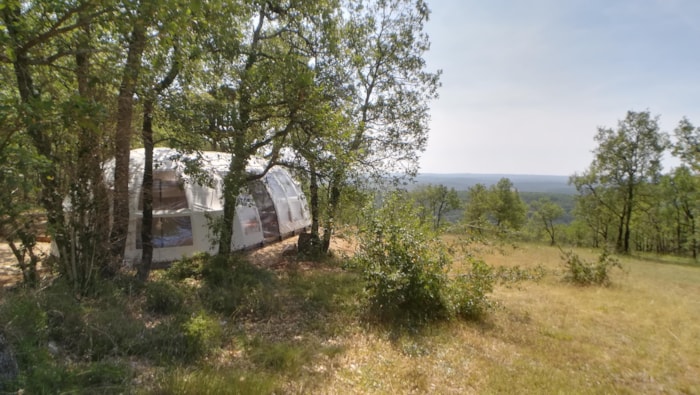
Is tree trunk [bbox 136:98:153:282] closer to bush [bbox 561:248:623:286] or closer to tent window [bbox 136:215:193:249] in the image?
tent window [bbox 136:215:193:249]

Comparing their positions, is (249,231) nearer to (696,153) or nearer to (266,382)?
(266,382)

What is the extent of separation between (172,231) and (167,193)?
43.8 inches

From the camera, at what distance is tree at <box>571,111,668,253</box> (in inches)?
824

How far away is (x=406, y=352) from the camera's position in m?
4.54

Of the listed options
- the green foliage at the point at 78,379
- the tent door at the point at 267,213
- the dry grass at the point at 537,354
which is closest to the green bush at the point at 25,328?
the green foliage at the point at 78,379

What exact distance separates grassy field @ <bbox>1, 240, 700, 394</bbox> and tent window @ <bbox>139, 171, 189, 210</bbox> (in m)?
3.93

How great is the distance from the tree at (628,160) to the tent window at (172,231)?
26.0m

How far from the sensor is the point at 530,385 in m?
3.93

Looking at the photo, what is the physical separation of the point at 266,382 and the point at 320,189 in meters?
6.55

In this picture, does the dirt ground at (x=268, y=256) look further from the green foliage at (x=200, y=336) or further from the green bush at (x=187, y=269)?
the green foliage at (x=200, y=336)

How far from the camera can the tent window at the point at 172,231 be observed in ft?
29.7

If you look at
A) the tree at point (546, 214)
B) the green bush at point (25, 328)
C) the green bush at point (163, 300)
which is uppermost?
the green bush at point (25, 328)

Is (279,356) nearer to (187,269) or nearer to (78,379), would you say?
(78,379)

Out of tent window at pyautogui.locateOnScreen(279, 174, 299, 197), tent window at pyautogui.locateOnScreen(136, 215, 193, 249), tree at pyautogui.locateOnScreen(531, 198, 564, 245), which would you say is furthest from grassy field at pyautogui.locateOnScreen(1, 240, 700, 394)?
tree at pyautogui.locateOnScreen(531, 198, 564, 245)
